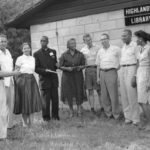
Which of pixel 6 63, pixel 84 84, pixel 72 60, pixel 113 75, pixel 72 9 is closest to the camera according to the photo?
pixel 6 63

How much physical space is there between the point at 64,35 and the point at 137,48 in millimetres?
3973

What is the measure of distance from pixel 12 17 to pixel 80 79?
1567cm

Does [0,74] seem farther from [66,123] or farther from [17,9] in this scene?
[17,9]

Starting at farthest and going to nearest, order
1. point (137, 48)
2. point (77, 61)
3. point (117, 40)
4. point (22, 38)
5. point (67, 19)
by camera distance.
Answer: point (22, 38), point (67, 19), point (117, 40), point (77, 61), point (137, 48)

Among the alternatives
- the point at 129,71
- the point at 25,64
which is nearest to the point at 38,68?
the point at 25,64

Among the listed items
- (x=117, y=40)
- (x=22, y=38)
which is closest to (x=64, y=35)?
(x=117, y=40)

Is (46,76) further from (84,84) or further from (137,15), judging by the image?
(137,15)

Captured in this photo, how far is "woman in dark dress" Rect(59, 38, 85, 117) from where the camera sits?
8594mm

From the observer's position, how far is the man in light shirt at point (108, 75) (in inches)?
318

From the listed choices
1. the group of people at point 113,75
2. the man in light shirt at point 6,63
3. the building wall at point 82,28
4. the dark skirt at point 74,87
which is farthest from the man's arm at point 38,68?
the building wall at point 82,28

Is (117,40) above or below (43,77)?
above

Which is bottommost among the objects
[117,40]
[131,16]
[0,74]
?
[0,74]

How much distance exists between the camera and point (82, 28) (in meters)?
10.4

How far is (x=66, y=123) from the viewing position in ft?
26.2
